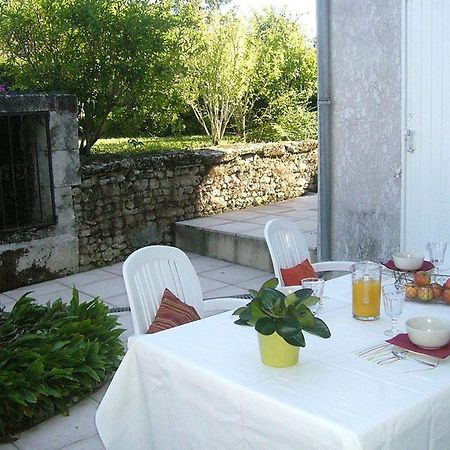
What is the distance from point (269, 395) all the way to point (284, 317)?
257 millimetres

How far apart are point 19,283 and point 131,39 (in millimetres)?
2572

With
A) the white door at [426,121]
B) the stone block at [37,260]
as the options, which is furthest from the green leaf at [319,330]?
the stone block at [37,260]

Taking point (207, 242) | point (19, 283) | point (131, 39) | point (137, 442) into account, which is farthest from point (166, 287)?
point (131, 39)

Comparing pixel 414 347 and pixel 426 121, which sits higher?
pixel 426 121

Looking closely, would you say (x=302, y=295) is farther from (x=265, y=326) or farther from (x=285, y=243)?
(x=285, y=243)

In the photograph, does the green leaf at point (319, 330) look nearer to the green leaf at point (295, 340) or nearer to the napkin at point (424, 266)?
the green leaf at point (295, 340)

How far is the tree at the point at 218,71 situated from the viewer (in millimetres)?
8828

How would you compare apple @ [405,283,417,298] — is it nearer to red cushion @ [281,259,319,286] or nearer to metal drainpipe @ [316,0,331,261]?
red cushion @ [281,259,319,286]

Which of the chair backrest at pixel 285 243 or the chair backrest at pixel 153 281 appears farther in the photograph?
the chair backrest at pixel 285 243

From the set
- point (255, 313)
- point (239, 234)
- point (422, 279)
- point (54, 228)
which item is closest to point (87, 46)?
point (54, 228)

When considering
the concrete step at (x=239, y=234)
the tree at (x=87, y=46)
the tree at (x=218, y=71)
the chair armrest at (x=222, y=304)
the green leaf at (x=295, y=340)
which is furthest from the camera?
the tree at (x=218, y=71)

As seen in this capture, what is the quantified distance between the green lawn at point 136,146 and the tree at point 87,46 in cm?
52

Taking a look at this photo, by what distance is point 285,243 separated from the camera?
3820mm

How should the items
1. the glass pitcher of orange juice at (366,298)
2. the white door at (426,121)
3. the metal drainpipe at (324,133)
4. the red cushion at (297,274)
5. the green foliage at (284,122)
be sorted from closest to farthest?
1. the glass pitcher of orange juice at (366,298)
2. the red cushion at (297,274)
3. the white door at (426,121)
4. the metal drainpipe at (324,133)
5. the green foliage at (284,122)
